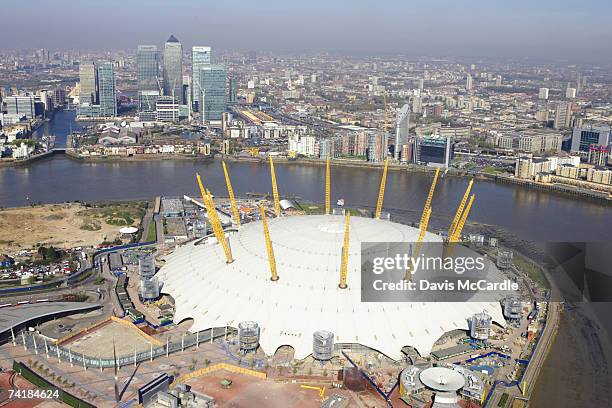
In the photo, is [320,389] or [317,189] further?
[317,189]

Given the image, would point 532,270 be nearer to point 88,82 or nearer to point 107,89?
point 107,89

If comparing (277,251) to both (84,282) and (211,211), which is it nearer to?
(211,211)

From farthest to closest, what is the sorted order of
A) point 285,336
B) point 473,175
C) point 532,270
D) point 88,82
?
point 88,82, point 473,175, point 532,270, point 285,336

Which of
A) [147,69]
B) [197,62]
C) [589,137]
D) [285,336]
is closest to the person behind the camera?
[285,336]

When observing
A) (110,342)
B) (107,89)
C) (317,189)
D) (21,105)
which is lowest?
(110,342)

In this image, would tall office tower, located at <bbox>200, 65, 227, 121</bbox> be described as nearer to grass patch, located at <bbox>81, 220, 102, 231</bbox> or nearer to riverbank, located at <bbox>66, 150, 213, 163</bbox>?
riverbank, located at <bbox>66, 150, 213, 163</bbox>

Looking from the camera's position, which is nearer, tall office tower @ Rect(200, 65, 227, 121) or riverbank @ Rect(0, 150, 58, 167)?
riverbank @ Rect(0, 150, 58, 167)

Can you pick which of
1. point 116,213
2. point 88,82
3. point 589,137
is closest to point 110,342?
point 116,213

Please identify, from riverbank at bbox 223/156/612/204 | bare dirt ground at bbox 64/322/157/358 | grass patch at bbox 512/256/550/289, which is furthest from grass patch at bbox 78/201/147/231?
riverbank at bbox 223/156/612/204
